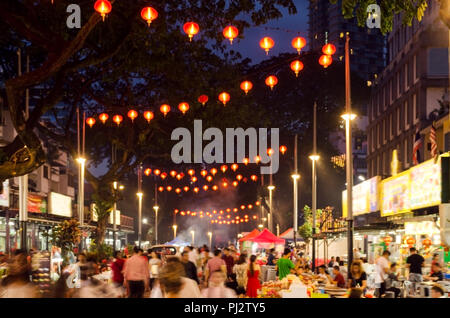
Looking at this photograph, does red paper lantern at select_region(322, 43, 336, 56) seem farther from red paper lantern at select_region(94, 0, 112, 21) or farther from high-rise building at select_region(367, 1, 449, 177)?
high-rise building at select_region(367, 1, 449, 177)

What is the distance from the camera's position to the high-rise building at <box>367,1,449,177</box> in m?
50.4

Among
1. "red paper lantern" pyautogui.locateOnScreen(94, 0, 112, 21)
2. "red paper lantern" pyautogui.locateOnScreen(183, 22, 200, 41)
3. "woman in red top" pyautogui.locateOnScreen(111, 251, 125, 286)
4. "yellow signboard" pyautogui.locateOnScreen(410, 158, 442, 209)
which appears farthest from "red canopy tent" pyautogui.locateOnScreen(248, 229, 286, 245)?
"red paper lantern" pyautogui.locateOnScreen(94, 0, 112, 21)

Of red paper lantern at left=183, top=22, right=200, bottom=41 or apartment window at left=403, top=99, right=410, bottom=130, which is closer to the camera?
red paper lantern at left=183, top=22, right=200, bottom=41

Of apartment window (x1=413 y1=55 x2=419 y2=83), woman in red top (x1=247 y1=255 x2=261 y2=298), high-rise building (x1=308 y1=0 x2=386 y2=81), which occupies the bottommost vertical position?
woman in red top (x1=247 y1=255 x2=261 y2=298)

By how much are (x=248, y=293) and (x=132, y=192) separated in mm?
69631

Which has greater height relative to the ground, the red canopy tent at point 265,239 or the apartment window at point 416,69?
the apartment window at point 416,69

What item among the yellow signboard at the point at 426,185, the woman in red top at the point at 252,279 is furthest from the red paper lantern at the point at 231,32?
the yellow signboard at the point at 426,185

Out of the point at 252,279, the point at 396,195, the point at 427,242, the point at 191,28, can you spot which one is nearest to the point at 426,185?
the point at 427,242

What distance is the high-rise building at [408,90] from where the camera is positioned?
50.4 m

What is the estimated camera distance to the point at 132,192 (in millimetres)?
87812

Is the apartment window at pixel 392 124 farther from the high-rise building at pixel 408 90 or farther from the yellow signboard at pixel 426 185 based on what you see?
the yellow signboard at pixel 426 185

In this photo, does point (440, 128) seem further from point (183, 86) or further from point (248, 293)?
point (248, 293)
